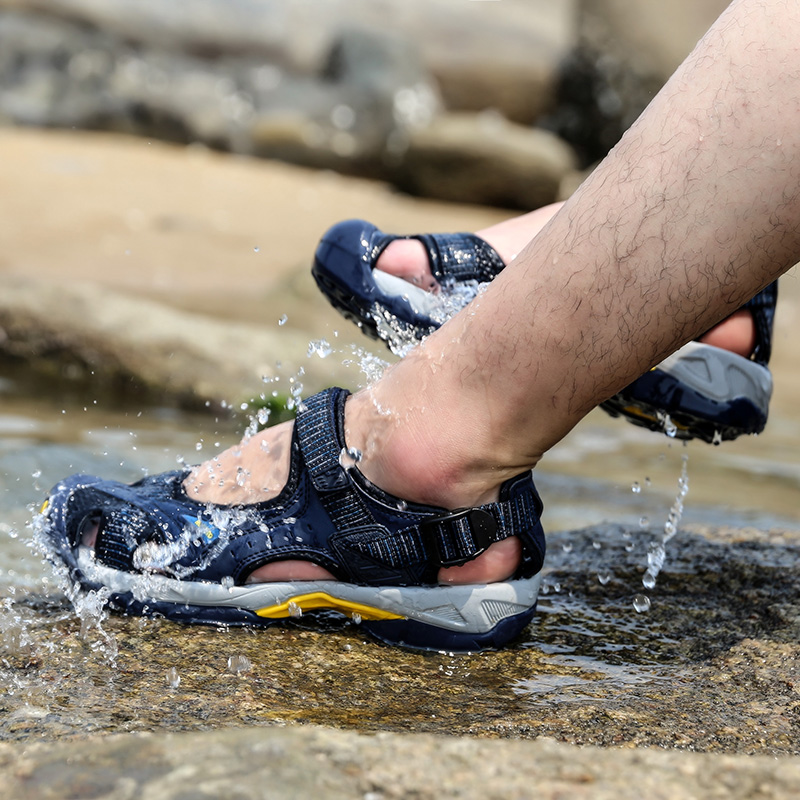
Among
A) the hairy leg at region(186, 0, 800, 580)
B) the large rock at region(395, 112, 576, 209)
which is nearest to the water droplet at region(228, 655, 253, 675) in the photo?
the hairy leg at region(186, 0, 800, 580)

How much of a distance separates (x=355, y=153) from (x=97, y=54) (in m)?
3.73

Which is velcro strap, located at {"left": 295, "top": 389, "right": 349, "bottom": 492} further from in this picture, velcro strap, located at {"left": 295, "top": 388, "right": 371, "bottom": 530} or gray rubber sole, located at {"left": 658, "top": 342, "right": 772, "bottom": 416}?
gray rubber sole, located at {"left": 658, "top": 342, "right": 772, "bottom": 416}

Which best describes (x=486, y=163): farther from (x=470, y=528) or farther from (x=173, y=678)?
(x=173, y=678)

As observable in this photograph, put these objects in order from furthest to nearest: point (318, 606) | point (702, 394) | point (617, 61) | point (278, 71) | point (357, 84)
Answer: point (278, 71), point (357, 84), point (617, 61), point (702, 394), point (318, 606)

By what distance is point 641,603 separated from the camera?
1823mm

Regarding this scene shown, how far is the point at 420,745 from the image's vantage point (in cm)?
97

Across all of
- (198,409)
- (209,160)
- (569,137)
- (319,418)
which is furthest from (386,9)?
(319,418)

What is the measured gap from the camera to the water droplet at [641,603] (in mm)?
1804

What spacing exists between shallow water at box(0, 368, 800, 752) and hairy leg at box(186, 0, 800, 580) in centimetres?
32

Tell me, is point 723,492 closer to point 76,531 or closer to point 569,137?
point 76,531

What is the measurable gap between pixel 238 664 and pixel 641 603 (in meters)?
0.74

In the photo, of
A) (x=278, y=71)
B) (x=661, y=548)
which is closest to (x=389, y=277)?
(x=661, y=548)

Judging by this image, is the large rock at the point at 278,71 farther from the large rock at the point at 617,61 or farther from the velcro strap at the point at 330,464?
the velcro strap at the point at 330,464

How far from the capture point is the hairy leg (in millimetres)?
1113
